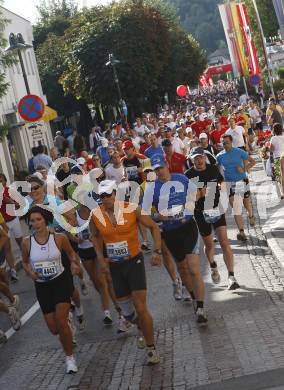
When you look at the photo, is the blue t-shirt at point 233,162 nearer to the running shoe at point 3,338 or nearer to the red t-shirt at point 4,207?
the red t-shirt at point 4,207

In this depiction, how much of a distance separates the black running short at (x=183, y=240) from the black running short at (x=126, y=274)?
4.33 ft

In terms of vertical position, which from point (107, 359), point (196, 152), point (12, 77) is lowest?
point (107, 359)

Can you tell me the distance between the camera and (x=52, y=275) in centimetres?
903

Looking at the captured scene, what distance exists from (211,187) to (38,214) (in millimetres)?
3358

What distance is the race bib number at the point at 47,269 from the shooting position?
9.00 m

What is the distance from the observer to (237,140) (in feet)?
74.7

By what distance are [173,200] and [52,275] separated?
6.19ft

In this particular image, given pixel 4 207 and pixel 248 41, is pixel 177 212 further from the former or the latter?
pixel 248 41

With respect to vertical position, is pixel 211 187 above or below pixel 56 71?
below

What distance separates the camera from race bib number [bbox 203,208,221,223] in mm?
11672

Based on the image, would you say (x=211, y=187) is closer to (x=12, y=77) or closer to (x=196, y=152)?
(x=196, y=152)

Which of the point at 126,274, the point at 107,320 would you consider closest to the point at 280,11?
the point at 107,320

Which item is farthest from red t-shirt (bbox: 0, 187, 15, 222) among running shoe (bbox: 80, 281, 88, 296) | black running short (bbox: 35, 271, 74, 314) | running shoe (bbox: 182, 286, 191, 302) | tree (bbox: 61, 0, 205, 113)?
tree (bbox: 61, 0, 205, 113)

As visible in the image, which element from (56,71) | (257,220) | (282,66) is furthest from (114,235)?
(282,66)
